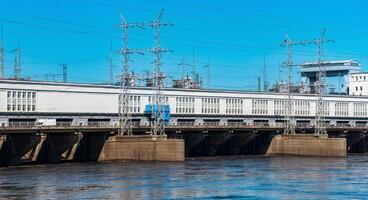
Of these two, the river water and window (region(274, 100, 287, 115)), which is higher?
window (region(274, 100, 287, 115))

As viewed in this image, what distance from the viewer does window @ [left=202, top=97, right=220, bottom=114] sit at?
115 m

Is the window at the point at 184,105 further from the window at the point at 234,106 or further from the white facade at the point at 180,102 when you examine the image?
the window at the point at 234,106

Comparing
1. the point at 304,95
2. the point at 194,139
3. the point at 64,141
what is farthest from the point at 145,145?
the point at 304,95

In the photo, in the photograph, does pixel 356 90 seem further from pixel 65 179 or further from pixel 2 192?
pixel 2 192

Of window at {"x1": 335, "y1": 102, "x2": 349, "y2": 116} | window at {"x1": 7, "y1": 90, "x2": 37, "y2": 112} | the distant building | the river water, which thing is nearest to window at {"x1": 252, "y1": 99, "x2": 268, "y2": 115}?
window at {"x1": 335, "y1": 102, "x2": 349, "y2": 116}

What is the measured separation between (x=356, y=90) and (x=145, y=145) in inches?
3300

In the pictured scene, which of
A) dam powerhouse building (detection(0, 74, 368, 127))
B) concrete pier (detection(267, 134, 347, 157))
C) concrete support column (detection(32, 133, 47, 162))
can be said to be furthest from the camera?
concrete pier (detection(267, 134, 347, 157))

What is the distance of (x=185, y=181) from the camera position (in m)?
54.6

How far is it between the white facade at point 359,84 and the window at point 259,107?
115 feet

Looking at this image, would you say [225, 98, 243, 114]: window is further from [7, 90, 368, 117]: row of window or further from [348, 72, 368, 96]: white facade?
[348, 72, 368, 96]: white facade

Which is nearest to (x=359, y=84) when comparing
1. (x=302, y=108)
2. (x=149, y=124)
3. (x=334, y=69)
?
(x=334, y=69)

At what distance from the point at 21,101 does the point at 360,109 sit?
72.6 m

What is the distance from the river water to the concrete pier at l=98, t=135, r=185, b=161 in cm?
323

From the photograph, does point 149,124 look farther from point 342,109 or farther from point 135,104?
point 342,109
